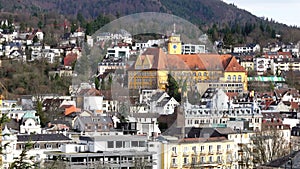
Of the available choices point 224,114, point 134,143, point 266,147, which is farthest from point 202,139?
point 224,114

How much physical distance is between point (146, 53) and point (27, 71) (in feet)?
63.3

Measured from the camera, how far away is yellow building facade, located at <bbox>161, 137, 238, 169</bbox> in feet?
65.7

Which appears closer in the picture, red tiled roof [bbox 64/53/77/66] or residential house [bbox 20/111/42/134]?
residential house [bbox 20/111/42/134]

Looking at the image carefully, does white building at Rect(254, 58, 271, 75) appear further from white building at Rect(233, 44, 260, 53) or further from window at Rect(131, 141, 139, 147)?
window at Rect(131, 141, 139, 147)

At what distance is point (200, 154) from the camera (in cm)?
2075

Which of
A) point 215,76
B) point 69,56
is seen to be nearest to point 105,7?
point 69,56

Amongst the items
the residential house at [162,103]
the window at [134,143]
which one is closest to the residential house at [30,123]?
the residential house at [162,103]

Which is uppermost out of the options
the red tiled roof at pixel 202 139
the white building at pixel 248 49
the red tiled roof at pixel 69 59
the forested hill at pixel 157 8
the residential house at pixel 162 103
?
the forested hill at pixel 157 8

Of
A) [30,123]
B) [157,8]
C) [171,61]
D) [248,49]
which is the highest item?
[157,8]

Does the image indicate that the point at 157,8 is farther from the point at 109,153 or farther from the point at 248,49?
the point at 109,153

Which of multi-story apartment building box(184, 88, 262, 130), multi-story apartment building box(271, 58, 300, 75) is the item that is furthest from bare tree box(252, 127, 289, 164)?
multi-story apartment building box(271, 58, 300, 75)

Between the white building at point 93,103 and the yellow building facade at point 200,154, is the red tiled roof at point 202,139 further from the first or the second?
the white building at point 93,103

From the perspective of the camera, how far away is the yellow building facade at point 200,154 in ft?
65.7

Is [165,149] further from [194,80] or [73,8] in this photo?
[73,8]
